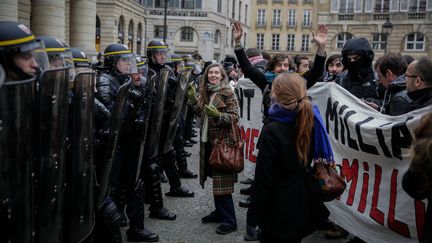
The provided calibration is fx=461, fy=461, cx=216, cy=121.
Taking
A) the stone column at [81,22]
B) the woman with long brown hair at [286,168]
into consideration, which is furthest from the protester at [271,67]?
the stone column at [81,22]

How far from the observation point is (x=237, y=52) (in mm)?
5234

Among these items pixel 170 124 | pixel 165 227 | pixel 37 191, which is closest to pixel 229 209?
pixel 165 227

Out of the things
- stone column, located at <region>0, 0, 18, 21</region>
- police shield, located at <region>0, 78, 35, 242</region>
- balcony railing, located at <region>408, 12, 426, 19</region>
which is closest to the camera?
police shield, located at <region>0, 78, 35, 242</region>

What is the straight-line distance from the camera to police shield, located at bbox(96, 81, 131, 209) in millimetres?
3619

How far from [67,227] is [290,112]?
177 centimetres

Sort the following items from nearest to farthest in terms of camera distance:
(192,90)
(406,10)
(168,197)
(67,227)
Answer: (67,227)
(192,90)
(168,197)
(406,10)

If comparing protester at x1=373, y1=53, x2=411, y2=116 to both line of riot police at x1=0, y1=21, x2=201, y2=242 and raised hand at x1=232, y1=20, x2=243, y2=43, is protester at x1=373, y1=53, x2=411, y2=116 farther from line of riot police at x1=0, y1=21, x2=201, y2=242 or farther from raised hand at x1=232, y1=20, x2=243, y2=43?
line of riot police at x1=0, y1=21, x2=201, y2=242

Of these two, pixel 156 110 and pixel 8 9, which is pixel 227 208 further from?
pixel 8 9

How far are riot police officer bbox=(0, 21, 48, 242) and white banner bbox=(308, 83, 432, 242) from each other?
2.65 meters

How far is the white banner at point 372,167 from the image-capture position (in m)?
3.82

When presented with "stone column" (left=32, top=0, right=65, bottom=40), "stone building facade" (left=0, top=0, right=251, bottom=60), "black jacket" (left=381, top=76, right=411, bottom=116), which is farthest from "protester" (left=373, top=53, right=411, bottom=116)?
"stone column" (left=32, top=0, right=65, bottom=40)

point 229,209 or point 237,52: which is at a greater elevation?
point 237,52

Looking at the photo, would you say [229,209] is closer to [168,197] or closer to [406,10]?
[168,197]

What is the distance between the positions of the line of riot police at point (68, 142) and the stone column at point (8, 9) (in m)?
11.8
